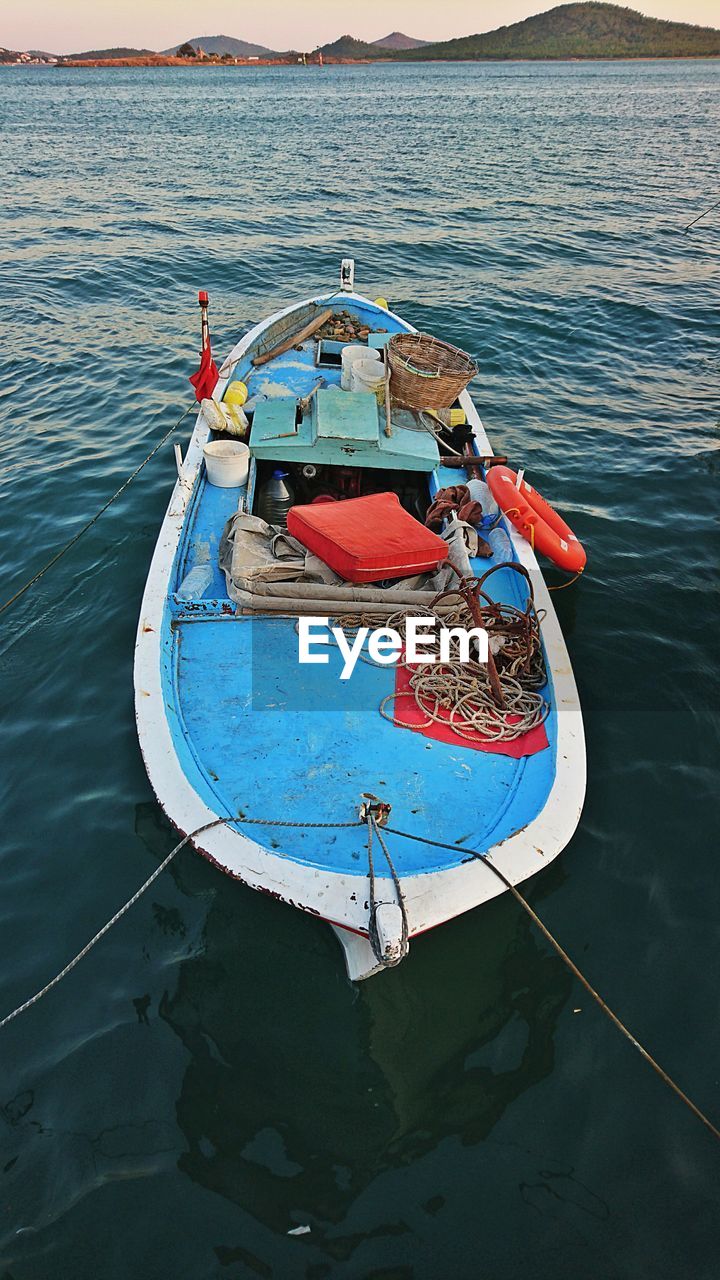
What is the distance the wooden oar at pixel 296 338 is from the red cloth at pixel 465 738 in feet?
24.2

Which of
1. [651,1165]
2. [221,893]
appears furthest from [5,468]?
[651,1165]

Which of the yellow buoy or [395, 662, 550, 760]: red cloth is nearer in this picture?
[395, 662, 550, 760]: red cloth

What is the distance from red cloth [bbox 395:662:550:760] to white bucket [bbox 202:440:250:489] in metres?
3.76

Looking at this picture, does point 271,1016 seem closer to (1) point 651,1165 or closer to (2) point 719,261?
(1) point 651,1165

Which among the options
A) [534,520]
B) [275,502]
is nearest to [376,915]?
[534,520]

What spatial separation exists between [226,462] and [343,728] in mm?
3931

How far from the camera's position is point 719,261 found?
23516 mm

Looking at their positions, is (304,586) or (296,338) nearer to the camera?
(304,586)

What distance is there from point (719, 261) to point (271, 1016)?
1083 inches

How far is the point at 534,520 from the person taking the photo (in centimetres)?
745

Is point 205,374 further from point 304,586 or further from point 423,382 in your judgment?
point 304,586

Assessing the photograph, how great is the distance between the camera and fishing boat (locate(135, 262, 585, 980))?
176 inches

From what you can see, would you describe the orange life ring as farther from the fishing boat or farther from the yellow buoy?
the yellow buoy

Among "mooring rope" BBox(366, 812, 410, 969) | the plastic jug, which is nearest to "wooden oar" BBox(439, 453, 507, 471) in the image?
the plastic jug
